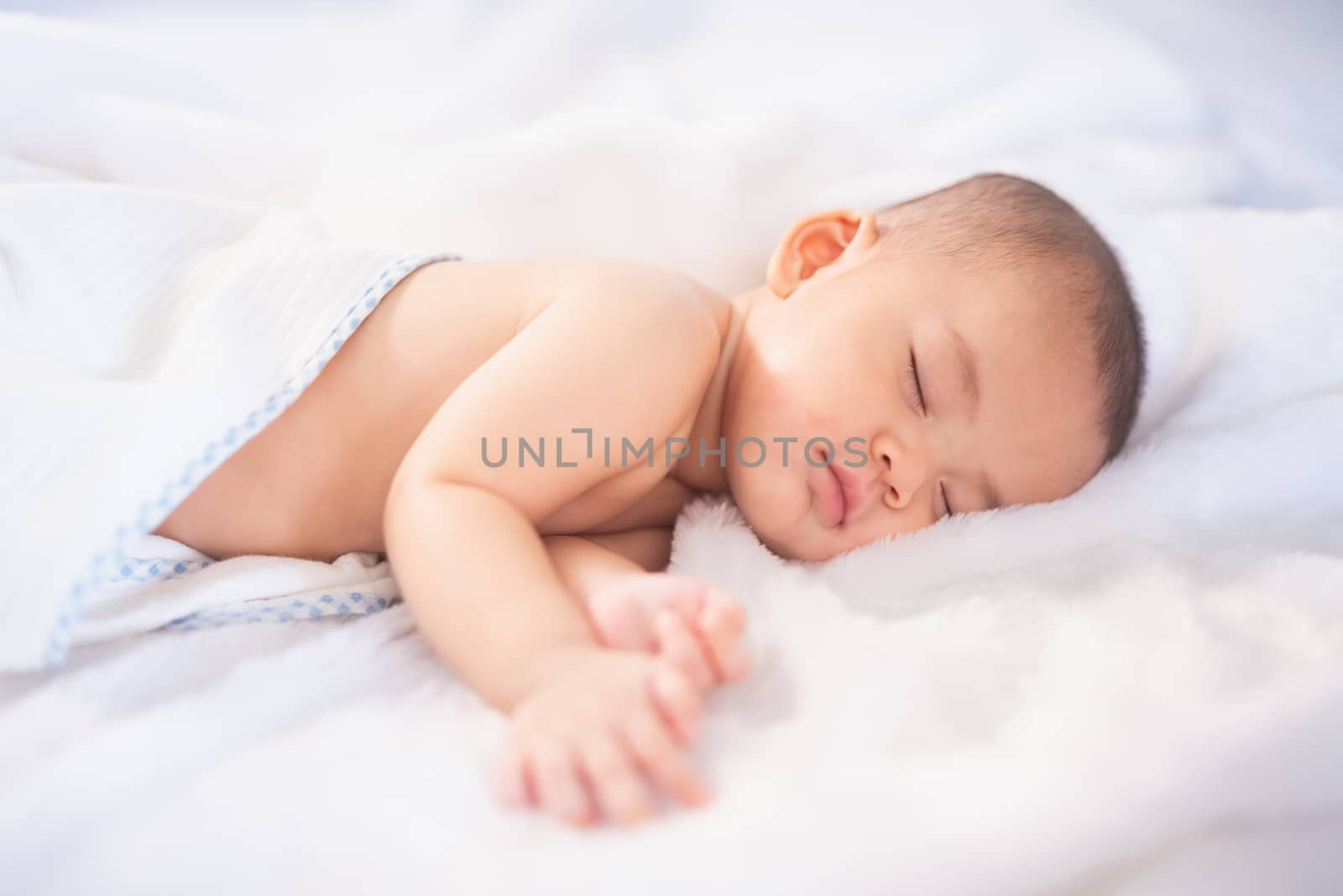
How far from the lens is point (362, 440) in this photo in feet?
3.01

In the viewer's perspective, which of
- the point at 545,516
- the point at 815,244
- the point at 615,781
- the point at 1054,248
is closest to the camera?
the point at 615,781

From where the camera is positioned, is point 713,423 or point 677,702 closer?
point 677,702

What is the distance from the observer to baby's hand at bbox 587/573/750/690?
669 mm

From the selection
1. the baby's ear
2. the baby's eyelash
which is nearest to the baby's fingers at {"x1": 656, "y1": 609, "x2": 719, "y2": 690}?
the baby's eyelash

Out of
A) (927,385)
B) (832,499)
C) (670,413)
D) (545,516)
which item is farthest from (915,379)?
(545,516)

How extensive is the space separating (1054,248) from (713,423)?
403 mm

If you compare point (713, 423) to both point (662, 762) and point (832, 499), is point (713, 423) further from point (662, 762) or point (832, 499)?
point (662, 762)

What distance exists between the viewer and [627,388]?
0.86 metres

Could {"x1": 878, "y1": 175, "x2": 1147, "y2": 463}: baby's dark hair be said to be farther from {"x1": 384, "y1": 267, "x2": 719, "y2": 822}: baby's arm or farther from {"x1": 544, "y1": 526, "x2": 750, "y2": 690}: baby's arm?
{"x1": 544, "y1": 526, "x2": 750, "y2": 690}: baby's arm

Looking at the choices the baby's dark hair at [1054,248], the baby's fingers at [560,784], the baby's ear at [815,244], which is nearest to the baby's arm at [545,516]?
the baby's fingers at [560,784]

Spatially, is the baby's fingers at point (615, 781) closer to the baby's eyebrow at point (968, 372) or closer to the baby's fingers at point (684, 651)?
the baby's fingers at point (684, 651)

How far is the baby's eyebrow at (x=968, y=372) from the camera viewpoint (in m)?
0.95

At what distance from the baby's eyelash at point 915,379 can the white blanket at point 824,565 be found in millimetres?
132

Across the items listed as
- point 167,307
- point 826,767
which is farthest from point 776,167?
point 826,767
